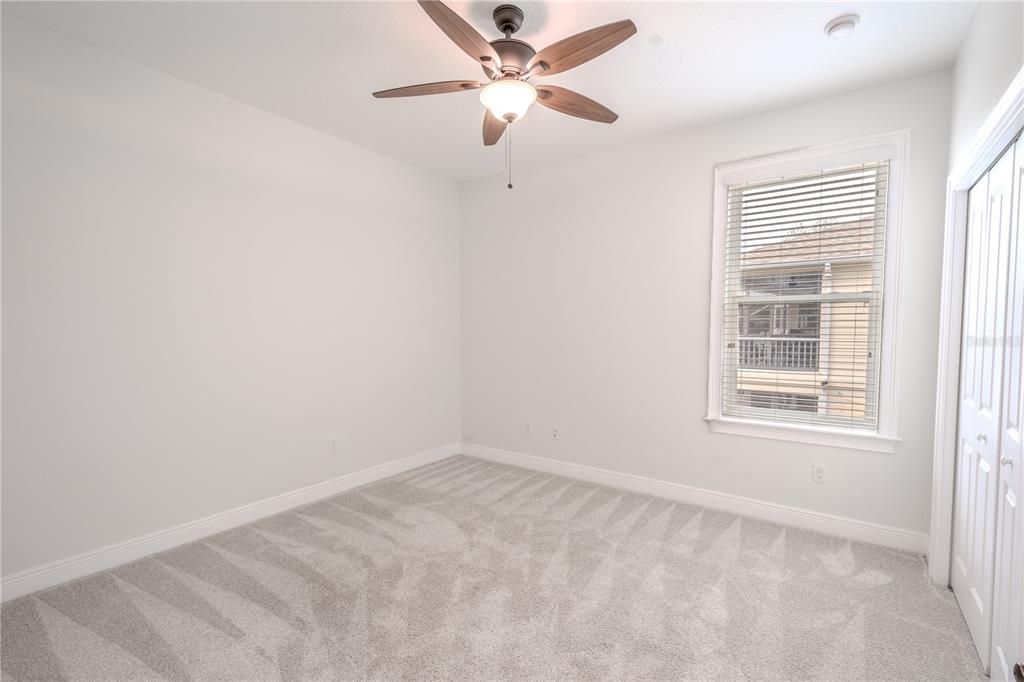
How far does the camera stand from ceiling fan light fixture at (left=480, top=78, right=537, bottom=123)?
2.01 m

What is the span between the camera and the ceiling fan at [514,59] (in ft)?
6.00

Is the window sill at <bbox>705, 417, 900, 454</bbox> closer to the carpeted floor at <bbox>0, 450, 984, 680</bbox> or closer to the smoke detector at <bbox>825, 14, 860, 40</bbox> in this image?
the carpeted floor at <bbox>0, 450, 984, 680</bbox>

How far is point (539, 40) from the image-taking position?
93.9 inches

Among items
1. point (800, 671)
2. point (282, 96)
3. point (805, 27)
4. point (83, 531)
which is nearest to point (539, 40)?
point (805, 27)

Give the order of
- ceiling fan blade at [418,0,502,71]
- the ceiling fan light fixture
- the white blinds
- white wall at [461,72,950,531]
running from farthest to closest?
1. the white blinds
2. white wall at [461,72,950,531]
3. the ceiling fan light fixture
4. ceiling fan blade at [418,0,502,71]

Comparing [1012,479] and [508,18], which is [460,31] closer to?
[508,18]

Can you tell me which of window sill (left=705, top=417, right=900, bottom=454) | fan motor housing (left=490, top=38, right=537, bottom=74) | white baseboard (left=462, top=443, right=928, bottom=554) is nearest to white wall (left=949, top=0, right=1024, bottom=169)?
window sill (left=705, top=417, right=900, bottom=454)

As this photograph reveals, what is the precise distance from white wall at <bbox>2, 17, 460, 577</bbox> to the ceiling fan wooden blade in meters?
2.07

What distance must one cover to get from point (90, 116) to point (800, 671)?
4.15 meters

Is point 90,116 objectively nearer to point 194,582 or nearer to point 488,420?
point 194,582

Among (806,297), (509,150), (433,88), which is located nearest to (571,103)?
(433,88)

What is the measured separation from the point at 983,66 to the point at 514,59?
193 cm

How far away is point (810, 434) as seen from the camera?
3.07m

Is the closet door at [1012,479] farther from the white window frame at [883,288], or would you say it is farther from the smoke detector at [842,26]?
the white window frame at [883,288]
